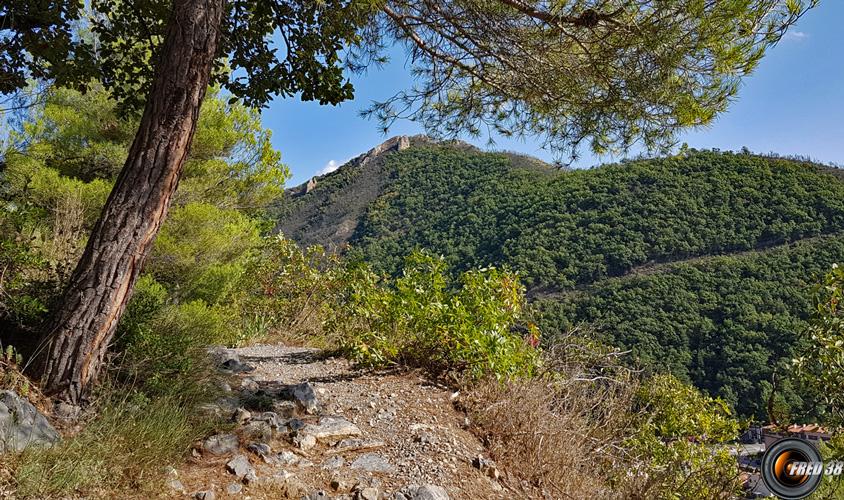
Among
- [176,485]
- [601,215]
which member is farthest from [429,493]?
[601,215]

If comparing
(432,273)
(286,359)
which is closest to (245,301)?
(286,359)

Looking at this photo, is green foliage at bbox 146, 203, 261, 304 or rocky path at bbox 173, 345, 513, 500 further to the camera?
green foliage at bbox 146, 203, 261, 304

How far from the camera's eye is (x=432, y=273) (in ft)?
13.9

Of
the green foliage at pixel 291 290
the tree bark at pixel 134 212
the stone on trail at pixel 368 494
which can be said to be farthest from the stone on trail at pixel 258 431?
the green foliage at pixel 291 290

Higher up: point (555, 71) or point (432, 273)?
point (555, 71)

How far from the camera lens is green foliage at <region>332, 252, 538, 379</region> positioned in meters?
3.68

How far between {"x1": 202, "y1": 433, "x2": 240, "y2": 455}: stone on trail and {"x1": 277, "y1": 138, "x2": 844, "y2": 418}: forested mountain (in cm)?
1778

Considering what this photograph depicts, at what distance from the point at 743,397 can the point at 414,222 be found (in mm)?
26105

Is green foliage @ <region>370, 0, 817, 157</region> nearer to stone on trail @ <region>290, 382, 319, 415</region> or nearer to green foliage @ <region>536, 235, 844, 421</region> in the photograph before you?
stone on trail @ <region>290, 382, 319, 415</region>

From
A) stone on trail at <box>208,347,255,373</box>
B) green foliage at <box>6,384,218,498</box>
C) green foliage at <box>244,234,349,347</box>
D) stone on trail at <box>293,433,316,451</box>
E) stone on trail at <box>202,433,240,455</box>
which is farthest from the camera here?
green foliage at <box>244,234,349,347</box>

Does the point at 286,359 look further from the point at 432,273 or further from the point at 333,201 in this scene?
the point at 333,201

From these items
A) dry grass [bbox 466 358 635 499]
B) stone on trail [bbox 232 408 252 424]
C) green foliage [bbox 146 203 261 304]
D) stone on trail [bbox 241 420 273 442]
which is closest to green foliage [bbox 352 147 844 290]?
green foliage [bbox 146 203 261 304]

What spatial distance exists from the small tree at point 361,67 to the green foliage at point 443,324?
1426 mm

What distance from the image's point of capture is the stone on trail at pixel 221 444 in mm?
2355
